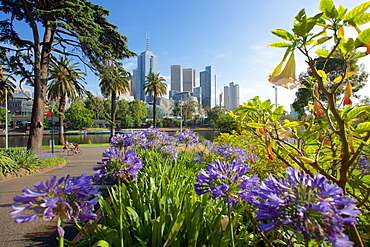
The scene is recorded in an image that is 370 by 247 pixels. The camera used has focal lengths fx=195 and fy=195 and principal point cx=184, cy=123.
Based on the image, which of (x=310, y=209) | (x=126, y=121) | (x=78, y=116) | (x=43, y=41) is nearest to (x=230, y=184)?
(x=310, y=209)

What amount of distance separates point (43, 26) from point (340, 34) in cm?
1374

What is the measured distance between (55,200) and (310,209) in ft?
3.20

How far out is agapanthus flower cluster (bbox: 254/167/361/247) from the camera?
61cm

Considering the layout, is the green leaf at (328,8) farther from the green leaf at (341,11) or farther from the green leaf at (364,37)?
the green leaf at (364,37)

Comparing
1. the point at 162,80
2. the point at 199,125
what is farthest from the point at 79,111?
the point at 199,125

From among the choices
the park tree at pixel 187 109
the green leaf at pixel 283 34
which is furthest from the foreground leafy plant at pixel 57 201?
the park tree at pixel 187 109

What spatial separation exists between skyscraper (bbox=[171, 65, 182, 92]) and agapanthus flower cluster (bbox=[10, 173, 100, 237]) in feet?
617

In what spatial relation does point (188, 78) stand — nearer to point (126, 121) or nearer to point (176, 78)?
point (176, 78)

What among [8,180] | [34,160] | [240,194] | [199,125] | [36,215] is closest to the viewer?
[36,215]

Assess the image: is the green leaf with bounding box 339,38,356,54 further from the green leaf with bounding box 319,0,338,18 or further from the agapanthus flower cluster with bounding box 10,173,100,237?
the agapanthus flower cluster with bounding box 10,173,100,237

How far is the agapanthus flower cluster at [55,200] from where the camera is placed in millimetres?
804

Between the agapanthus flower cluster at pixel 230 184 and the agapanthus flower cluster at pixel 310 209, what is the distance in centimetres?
30

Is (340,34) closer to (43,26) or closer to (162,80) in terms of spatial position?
(43,26)

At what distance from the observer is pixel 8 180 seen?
6.34 metres
